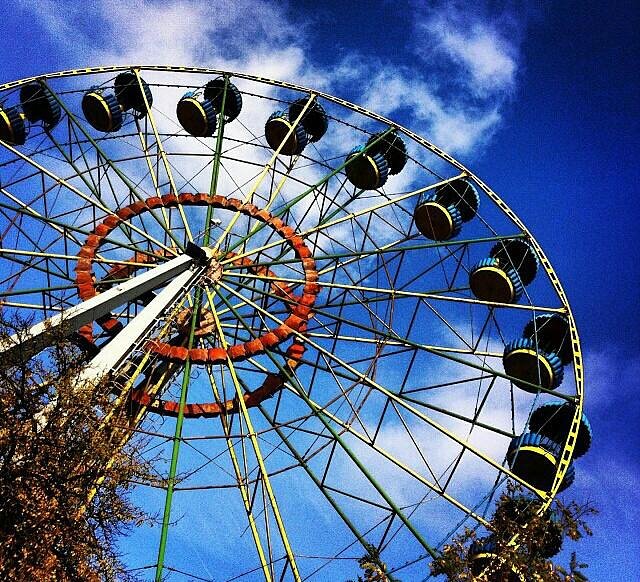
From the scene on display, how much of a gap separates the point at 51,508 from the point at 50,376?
268 cm

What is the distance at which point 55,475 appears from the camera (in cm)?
1100

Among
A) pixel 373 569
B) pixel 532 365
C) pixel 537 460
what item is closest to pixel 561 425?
pixel 537 460

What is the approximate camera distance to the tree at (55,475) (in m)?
10.5

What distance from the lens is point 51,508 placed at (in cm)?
1070

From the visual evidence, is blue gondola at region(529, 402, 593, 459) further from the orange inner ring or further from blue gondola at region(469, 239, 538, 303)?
the orange inner ring

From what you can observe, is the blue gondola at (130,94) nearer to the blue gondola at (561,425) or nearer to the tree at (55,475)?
the tree at (55,475)

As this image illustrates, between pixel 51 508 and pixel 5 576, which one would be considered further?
pixel 51 508

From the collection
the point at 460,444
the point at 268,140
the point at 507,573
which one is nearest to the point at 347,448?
the point at 460,444

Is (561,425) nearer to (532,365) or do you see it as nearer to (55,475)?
(532,365)

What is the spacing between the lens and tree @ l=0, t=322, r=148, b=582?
10.5 meters

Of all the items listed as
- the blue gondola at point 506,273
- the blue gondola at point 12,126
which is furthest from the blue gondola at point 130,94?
the blue gondola at point 506,273

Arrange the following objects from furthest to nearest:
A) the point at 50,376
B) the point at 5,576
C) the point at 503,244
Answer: the point at 503,244 < the point at 50,376 < the point at 5,576

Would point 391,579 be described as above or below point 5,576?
above

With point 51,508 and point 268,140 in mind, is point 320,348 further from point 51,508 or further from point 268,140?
point 268,140
